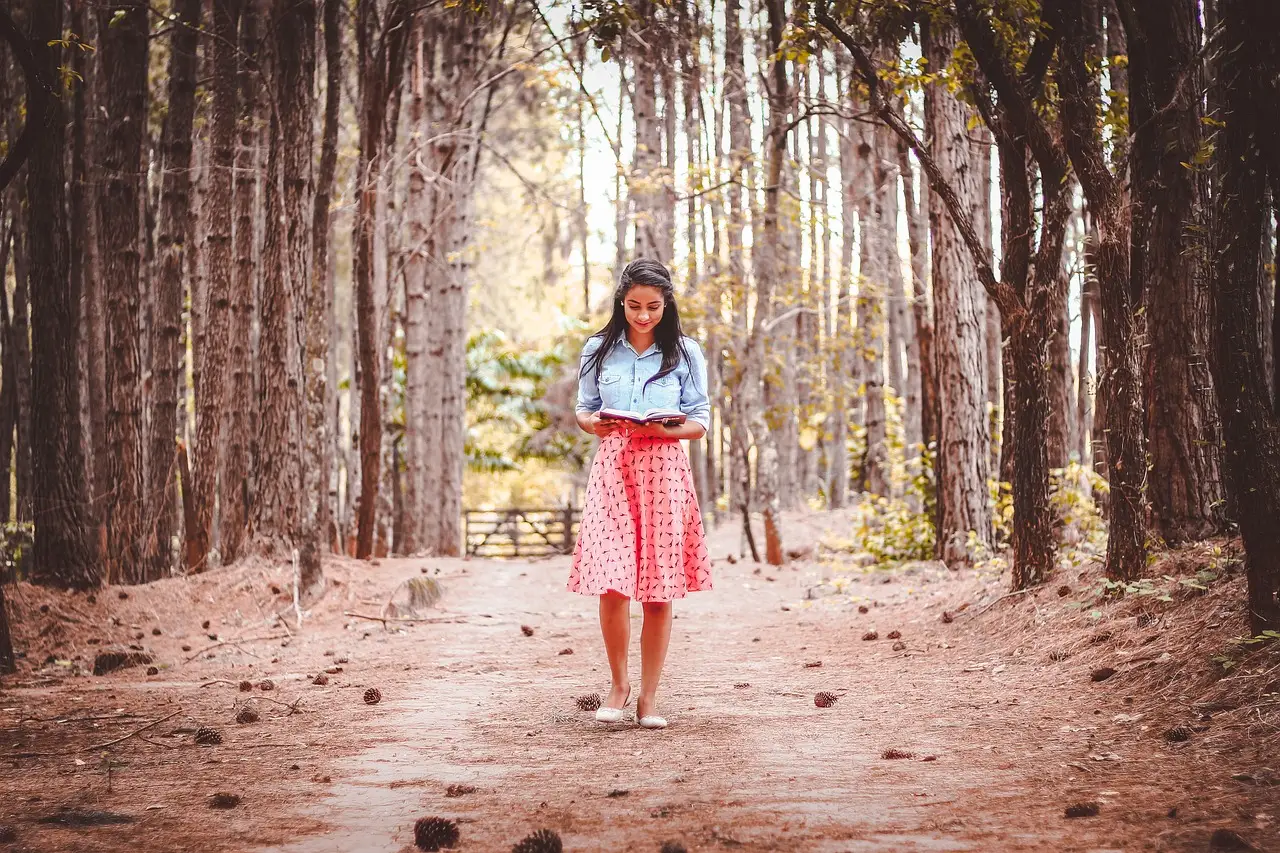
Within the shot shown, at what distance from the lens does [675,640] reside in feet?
25.2

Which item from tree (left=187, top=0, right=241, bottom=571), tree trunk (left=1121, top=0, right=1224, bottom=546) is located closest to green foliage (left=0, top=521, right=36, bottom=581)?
tree (left=187, top=0, right=241, bottom=571)

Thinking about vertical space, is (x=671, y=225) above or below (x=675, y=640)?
above

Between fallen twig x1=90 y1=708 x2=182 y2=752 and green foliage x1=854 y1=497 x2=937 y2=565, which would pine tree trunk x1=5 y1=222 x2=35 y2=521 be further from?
green foliage x1=854 y1=497 x2=937 y2=565

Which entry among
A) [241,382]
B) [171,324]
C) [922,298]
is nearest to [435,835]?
[241,382]

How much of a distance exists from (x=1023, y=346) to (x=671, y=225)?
10.4 metres

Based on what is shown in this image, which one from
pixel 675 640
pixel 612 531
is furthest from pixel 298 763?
pixel 675 640

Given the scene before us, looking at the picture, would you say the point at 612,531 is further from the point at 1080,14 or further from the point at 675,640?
the point at 1080,14

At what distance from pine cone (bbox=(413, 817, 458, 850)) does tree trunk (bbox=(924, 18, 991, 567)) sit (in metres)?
7.60

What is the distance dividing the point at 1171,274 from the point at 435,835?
4.87 meters

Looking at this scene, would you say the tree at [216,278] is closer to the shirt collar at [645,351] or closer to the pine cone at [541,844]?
the shirt collar at [645,351]

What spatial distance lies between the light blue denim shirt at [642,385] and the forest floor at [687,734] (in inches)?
54.4

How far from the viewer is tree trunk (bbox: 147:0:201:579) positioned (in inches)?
383

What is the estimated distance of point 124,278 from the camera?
28.7 feet

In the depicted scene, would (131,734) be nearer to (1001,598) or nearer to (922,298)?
(1001,598)
